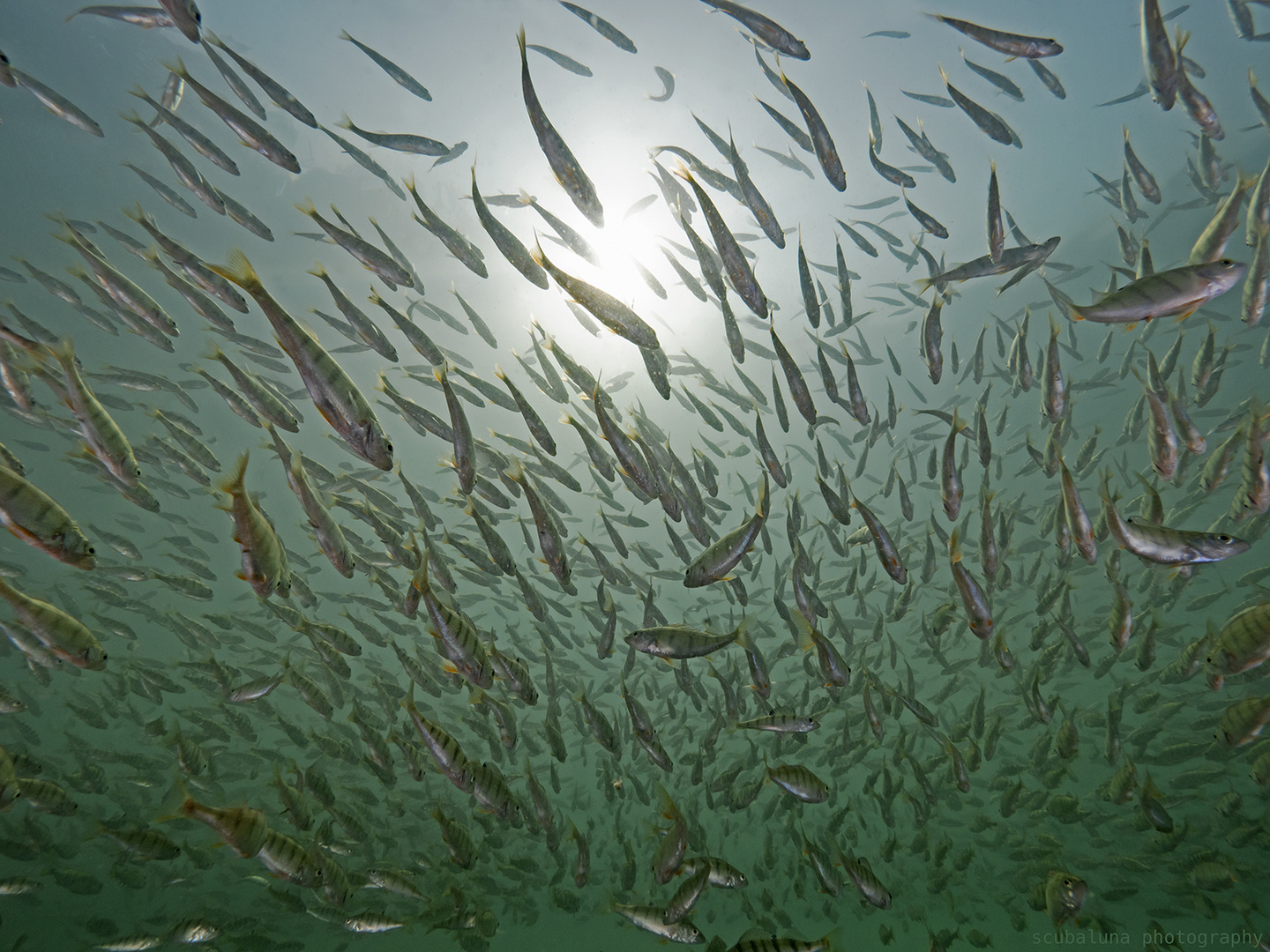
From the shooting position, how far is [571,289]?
3.62 m

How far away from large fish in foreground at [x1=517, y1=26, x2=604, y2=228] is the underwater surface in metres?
0.07

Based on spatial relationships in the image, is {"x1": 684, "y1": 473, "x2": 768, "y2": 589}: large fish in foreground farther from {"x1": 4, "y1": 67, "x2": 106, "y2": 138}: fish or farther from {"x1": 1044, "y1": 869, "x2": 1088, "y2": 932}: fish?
{"x1": 4, "y1": 67, "x2": 106, "y2": 138}: fish

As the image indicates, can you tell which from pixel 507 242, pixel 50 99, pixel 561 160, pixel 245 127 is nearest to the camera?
pixel 561 160

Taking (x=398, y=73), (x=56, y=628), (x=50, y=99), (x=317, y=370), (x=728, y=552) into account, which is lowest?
(x=56, y=628)

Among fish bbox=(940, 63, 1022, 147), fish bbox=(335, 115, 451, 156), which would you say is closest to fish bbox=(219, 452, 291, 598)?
fish bbox=(335, 115, 451, 156)

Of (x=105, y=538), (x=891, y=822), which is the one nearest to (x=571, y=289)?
(x=105, y=538)

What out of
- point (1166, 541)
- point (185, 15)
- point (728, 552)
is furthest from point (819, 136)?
point (185, 15)

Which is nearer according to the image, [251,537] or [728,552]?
[251,537]

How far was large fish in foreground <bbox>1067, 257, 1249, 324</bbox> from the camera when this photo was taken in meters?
2.89

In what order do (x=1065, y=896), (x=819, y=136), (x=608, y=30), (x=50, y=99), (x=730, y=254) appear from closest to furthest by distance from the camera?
(x=730, y=254) < (x=819, y=136) < (x=50, y=99) < (x=1065, y=896) < (x=608, y=30)

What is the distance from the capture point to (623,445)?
3.83m

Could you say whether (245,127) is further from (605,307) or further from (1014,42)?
(1014,42)

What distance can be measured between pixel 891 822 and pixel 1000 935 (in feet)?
67.8

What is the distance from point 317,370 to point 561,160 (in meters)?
2.34
